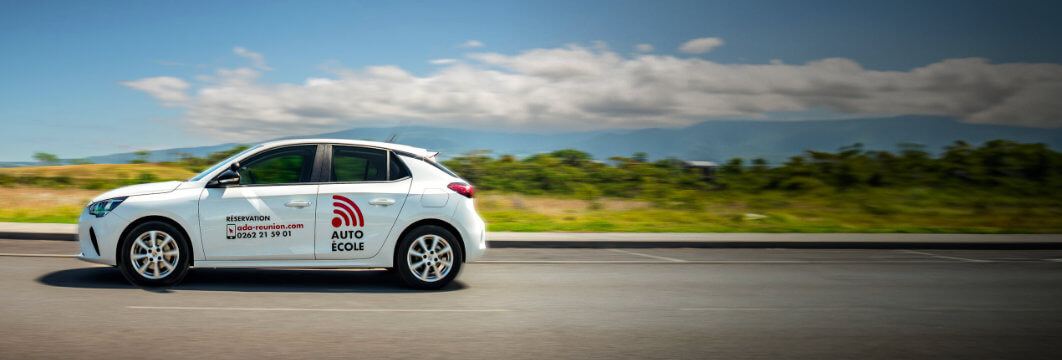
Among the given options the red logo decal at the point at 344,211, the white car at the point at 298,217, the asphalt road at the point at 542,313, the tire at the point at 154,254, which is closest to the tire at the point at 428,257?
the white car at the point at 298,217

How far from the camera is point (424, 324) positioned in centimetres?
747

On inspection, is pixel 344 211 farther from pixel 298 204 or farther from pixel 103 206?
pixel 103 206

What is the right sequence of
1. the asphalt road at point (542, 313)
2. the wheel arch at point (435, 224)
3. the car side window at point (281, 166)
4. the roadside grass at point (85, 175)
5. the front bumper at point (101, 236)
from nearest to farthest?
the asphalt road at point (542, 313) < the front bumper at point (101, 236) < the car side window at point (281, 166) < the wheel arch at point (435, 224) < the roadside grass at point (85, 175)

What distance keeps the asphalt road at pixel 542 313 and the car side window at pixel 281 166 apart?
1.15 m

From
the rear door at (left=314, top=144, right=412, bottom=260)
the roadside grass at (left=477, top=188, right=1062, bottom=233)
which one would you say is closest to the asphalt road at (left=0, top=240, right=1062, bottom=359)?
the rear door at (left=314, top=144, right=412, bottom=260)

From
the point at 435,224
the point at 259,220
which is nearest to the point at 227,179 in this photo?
the point at 259,220

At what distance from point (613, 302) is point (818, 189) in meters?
21.2

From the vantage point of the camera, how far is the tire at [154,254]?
903cm

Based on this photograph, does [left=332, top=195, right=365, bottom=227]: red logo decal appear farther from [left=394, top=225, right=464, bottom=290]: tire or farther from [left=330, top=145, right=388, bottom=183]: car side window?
[left=394, top=225, right=464, bottom=290]: tire

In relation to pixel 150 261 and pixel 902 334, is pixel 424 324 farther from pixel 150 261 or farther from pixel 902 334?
pixel 902 334

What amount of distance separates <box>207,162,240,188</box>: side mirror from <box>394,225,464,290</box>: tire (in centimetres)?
179

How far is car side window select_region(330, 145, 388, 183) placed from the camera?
30.8 ft

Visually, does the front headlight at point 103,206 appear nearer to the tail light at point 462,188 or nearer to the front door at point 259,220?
the front door at point 259,220

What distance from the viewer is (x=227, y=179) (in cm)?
912
